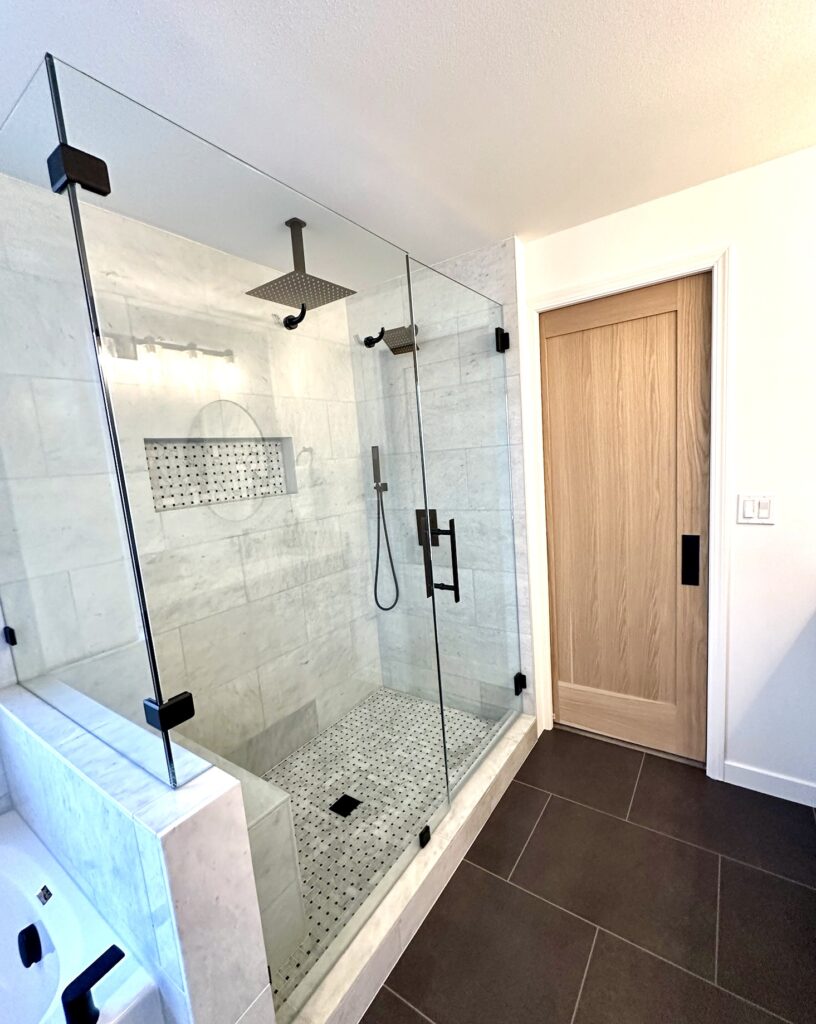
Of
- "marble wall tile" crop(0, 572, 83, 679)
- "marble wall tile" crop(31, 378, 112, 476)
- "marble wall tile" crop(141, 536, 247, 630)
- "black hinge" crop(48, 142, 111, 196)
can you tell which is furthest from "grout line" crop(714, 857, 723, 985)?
"black hinge" crop(48, 142, 111, 196)

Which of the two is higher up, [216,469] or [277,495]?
[216,469]

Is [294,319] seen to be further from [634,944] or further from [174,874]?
[634,944]

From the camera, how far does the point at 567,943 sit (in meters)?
1.40

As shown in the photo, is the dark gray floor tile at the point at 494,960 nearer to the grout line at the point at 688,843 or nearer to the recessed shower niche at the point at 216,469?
the grout line at the point at 688,843

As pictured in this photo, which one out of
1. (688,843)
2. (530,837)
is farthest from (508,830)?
(688,843)

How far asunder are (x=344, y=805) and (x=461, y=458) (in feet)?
5.49

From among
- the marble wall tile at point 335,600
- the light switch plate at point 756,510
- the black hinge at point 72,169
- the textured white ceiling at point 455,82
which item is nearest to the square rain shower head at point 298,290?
the textured white ceiling at point 455,82

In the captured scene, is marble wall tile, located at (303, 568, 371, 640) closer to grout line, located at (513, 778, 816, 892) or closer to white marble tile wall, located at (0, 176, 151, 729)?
white marble tile wall, located at (0, 176, 151, 729)

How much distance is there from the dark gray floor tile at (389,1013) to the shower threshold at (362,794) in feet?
0.55

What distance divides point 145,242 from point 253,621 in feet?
5.17

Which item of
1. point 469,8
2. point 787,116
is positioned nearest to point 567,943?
point 469,8

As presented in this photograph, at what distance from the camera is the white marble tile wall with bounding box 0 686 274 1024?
2.75 feet

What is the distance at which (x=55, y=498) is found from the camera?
1431 millimetres

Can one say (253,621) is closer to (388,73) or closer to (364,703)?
(364,703)
